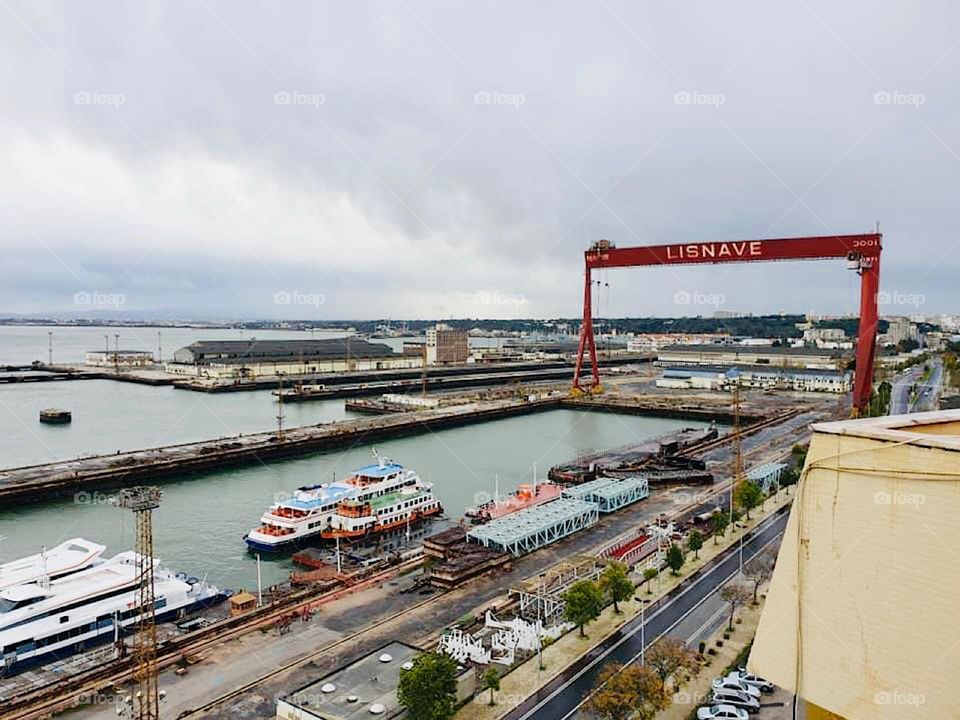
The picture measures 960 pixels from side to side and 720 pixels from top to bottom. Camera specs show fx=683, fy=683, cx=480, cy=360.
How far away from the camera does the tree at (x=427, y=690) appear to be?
4.59m

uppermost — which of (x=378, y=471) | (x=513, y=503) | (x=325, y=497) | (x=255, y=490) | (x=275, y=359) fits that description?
(x=275, y=359)

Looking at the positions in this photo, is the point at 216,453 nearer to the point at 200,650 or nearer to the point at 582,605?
the point at 200,650

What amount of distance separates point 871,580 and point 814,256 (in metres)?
17.2

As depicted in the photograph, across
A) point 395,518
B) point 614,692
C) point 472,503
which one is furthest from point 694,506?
point 614,692

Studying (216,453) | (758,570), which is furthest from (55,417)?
(758,570)

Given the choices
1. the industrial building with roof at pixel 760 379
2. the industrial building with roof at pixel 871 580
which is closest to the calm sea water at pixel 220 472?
the industrial building with roof at pixel 871 580

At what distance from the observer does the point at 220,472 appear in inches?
574

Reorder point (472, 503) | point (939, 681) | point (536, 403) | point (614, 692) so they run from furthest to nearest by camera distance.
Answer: point (536, 403) < point (472, 503) < point (614, 692) < point (939, 681)

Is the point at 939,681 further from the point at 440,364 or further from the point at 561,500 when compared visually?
the point at 440,364

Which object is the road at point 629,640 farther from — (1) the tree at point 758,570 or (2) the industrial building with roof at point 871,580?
(2) the industrial building with roof at point 871,580

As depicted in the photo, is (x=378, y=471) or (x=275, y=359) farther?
(x=275, y=359)

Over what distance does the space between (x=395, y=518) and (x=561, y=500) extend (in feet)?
8.45

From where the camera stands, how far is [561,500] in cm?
1052

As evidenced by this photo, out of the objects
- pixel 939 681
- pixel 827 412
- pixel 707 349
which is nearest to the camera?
pixel 939 681
